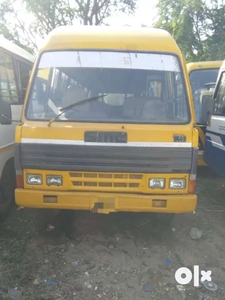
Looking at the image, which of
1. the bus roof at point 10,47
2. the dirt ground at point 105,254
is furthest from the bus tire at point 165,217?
the bus roof at point 10,47

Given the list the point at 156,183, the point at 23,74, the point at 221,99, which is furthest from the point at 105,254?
the point at 23,74

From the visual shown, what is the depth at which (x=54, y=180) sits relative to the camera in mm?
Result: 3902

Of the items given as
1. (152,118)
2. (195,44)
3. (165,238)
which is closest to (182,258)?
(165,238)

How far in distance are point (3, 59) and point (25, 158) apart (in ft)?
6.88

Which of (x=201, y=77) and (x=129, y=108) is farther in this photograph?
(x=201, y=77)

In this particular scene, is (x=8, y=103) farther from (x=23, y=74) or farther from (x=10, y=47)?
(x=23, y=74)

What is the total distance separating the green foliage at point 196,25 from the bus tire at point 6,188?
11.7 m

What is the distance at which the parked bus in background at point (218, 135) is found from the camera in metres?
5.57

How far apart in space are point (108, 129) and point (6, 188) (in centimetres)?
232

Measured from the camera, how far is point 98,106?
4.02m

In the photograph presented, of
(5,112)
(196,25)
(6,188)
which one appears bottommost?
(6,188)

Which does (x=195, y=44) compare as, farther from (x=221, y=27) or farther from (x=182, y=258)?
(x=182, y=258)

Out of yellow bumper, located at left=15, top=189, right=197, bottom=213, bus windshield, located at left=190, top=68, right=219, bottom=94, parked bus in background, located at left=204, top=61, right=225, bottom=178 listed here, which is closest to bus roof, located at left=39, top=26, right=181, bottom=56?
yellow bumper, located at left=15, top=189, right=197, bottom=213

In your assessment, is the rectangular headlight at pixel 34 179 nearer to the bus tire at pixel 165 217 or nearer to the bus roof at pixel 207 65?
the bus tire at pixel 165 217
